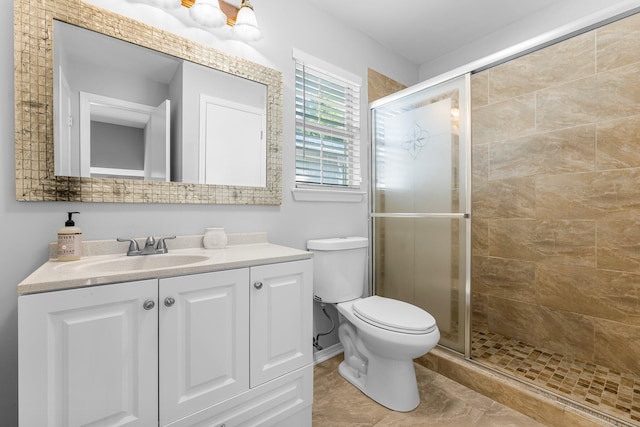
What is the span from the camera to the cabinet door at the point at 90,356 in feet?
2.65

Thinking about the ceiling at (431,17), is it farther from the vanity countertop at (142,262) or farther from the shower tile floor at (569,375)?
the shower tile floor at (569,375)

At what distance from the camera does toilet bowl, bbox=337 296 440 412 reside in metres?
1.48

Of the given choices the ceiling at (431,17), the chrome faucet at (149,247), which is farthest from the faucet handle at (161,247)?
the ceiling at (431,17)

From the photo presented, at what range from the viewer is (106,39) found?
1.32 meters

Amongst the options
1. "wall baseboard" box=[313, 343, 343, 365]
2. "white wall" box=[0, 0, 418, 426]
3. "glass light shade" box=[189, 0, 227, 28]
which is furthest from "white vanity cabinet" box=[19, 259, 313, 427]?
"glass light shade" box=[189, 0, 227, 28]

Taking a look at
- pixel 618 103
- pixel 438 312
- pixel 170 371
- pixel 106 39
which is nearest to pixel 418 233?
pixel 438 312

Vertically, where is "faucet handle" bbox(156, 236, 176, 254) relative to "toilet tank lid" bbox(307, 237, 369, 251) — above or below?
above

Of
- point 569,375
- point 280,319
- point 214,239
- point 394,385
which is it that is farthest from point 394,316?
point 569,375

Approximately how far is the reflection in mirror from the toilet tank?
550 mm

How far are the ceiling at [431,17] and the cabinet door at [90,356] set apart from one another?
208 cm

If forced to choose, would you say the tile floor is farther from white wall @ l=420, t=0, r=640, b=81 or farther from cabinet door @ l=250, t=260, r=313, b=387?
white wall @ l=420, t=0, r=640, b=81

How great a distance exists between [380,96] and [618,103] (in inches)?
58.8

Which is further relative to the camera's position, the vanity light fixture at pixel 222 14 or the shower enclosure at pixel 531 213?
the shower enclosure at pixel 531 213

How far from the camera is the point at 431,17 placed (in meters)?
2.16
